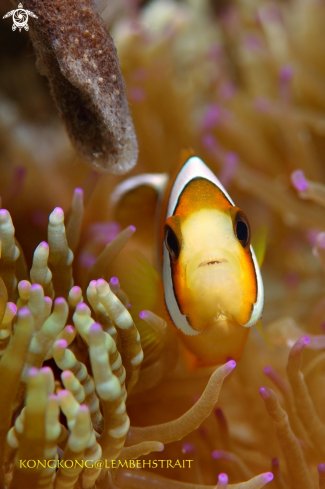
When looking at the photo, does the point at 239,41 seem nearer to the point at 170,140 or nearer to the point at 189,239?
the point at 170,140

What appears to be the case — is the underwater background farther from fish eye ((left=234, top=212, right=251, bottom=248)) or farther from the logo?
fish eye ((left=234, top=212, right=251, bottom=248))

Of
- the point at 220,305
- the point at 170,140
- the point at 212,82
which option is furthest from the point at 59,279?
the point at 212,82

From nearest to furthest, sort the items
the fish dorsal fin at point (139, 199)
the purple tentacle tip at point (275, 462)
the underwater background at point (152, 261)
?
1. the underwater background at point (152, 261)
2. the purple tentacle tip at point (275, 462)
3. the fish dorsal fin at point (139, 199)

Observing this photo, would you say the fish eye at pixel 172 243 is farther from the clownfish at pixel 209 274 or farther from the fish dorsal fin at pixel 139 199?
the fish dorsal fin at pixel 139 199

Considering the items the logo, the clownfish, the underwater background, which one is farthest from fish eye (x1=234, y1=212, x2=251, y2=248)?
the logo

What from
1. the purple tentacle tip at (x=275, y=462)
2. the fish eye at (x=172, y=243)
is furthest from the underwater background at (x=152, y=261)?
the fish eye at (x=172, y=243)

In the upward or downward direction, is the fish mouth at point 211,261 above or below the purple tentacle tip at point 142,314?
above

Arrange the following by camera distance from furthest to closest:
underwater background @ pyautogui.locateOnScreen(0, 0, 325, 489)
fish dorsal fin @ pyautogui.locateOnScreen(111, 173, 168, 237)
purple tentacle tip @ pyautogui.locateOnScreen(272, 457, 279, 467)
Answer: fish dorsal fin @ pyautogui.locateOnScreen(111, 173, 168, 237) → purple tentacle tip @ pyautogui.locateOnScreen(272, 457, 279, 467) → underwater background @ pyautogui.locateOnScreen(0, 0, 325, 489)
